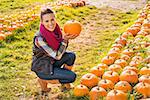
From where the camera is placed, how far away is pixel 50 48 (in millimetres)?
5125

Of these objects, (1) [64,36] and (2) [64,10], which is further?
(2) [64,10]

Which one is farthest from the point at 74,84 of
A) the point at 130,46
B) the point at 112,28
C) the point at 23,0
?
the point at 23,0

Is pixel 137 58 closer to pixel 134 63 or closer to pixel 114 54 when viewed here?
pixel 134 63

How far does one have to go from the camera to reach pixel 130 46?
6.53 meters

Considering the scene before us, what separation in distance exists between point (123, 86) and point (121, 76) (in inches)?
11.5

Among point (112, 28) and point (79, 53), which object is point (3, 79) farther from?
point (112, 28)

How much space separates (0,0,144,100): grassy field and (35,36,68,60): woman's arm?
1.84 ft

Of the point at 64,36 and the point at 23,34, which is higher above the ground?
the point at 64,36

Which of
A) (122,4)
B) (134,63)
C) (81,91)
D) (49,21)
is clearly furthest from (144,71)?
(122,4)

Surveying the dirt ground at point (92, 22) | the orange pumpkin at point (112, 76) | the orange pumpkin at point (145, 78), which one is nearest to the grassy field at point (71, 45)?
the dirt ground at point (92, 22)

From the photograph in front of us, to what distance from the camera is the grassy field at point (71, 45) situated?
5.74m

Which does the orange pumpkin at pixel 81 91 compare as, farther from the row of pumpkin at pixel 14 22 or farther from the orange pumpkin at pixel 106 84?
the row of pumpkin at pixel 14 22

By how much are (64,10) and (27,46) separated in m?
3.41

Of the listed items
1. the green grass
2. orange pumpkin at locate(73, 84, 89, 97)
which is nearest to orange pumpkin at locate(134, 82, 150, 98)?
orange pumpkin at locate(73, 84, 89, 97)
